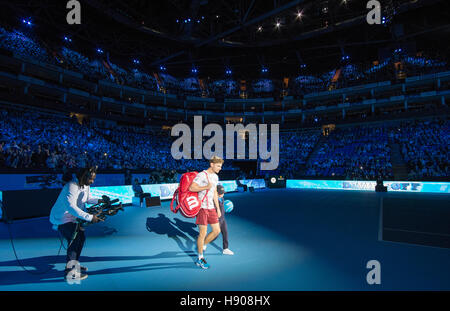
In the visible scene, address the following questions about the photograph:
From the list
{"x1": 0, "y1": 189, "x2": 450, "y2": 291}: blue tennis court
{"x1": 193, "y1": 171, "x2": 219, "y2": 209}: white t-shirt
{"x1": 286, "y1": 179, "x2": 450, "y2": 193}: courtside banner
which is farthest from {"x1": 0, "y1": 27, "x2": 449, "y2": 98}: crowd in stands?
{"x1": 193, "y1": 171, "x2": 219, "y2": 209}: white t-shirt

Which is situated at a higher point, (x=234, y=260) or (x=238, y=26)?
(x=238, y=26)

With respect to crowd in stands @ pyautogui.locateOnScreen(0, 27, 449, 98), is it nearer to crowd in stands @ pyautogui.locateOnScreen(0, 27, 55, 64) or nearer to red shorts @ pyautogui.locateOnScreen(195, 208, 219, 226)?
crowd in stands @ pyautogui.locateOnScreen(0, 27, 55, 64)

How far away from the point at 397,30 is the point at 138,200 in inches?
1435

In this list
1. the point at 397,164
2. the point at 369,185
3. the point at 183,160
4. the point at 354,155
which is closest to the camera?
the point at 369,185

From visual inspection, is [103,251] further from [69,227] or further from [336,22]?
[336,22]

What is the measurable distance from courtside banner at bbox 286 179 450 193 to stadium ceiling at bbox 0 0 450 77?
51.4 feet

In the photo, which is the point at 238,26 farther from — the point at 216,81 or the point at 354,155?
the point at 216,81

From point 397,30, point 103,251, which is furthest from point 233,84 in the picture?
point 103,251

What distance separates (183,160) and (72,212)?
27611mm

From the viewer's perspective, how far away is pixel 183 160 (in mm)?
30734

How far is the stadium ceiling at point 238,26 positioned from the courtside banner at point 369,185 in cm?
1565

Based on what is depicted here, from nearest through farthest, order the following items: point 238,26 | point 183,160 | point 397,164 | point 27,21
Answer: point 397,164 → point 238,26 → point 27,21 → point 183,160

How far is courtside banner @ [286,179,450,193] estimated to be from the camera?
18.6 m

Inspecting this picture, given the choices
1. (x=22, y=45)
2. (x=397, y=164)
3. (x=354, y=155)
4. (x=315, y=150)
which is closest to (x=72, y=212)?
(x=397, y=164)
